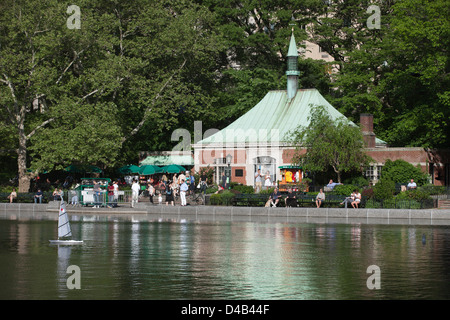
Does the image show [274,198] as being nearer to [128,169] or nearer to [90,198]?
[90,198]

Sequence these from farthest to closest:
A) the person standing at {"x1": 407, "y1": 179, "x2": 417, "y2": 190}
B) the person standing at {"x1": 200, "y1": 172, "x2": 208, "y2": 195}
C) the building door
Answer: the building door
the person standing at {"x1": 200, "y1": 172, "x2": 208, "y2": 195}
the person standing at {"x1": 407, "y1": 179, "x2": 417, "y2": 190}

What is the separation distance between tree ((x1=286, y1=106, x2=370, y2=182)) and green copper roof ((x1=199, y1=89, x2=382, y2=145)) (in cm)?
693

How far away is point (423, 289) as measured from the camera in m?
13.8

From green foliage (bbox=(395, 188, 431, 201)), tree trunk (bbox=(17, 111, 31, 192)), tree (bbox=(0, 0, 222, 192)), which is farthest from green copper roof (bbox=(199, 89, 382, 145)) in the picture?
green foliage (bbox=(395, 188, 431, 201))

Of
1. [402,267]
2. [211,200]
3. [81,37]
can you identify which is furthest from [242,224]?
[81,37]

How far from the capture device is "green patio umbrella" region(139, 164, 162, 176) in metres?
60.5

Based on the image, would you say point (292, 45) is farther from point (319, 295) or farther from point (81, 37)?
point (319, 295)

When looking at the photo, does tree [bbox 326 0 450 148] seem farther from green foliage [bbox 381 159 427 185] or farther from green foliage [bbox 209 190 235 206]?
green foliage [bbox 209 190 235 206]

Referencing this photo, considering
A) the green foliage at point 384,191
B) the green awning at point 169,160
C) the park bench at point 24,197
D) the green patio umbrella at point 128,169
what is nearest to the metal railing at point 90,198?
the park bench at point 24,197

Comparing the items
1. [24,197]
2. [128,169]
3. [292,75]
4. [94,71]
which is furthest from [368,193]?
[128,169]

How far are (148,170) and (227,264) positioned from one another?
44.1 meters

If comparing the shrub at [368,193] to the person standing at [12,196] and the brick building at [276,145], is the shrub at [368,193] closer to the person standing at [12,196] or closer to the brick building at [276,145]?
the brick building at [276,145]

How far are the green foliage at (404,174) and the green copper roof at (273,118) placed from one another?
28.4 ft

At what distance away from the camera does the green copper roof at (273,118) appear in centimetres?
5685
